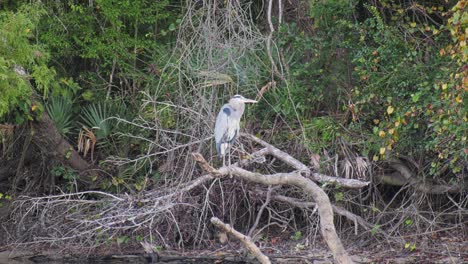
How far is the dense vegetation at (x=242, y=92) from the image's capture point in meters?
9.61

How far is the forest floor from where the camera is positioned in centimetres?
963

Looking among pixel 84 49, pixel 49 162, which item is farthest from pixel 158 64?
pixel 49 162

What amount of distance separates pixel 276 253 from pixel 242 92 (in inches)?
79.5

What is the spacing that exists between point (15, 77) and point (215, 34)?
7.83ft

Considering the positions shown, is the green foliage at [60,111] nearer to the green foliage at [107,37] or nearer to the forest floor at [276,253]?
the green foliage at [107,37]

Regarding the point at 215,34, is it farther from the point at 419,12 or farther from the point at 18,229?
the point at 18,229

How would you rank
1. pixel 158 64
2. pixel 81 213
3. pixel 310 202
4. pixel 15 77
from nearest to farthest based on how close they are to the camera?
pixel 15 77 → pixel 310 202 → pixel 81 213 → pixel 158 64

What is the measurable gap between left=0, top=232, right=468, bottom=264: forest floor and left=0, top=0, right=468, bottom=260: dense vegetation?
462 millimetres

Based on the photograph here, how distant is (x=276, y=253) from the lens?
10195mm

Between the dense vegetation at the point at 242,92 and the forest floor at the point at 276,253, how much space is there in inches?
18.2

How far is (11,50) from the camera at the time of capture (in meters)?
9.63

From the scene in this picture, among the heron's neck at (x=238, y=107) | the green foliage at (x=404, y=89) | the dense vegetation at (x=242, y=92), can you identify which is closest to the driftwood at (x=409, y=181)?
the dense vegetation at (x=242, y=92)

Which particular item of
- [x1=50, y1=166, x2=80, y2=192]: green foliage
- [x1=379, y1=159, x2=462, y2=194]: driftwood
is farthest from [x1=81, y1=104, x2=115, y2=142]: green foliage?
[x1=379, y1=159, x2=462, y2=194]: driftwood

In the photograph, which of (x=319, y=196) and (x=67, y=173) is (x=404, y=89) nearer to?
(x=319, y=196)
